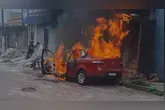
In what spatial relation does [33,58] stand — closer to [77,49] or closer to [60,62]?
[60,62]

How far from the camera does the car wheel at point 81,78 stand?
760 centimetres

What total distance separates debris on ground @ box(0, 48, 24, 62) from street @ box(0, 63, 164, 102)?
0.39 ft

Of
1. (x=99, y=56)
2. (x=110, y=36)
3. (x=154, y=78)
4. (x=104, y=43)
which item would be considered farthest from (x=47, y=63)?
(x=154, y=78)

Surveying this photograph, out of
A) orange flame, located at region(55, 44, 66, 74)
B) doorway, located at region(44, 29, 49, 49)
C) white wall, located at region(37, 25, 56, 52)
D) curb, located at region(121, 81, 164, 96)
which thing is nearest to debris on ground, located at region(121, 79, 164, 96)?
curb, located at region(121, 81, 164, 96)

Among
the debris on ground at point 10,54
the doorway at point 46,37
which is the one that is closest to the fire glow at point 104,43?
the doorway at point 46,37

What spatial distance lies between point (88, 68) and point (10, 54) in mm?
1497

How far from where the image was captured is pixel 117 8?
742 centimetres

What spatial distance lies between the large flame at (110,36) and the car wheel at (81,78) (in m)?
0.42

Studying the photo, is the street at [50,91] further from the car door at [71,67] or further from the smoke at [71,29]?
the smoke at [71,29]

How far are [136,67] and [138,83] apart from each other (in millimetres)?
314

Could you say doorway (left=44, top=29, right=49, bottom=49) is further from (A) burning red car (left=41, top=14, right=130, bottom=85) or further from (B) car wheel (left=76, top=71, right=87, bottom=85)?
(B) car wheel (left=76, top=71, right=87, bottom=85)

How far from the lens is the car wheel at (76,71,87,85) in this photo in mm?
7596

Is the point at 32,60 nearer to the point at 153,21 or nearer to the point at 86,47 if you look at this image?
the point at 86,47

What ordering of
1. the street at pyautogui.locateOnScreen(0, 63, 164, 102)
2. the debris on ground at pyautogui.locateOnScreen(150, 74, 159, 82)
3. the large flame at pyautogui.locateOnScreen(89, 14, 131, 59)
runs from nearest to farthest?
the street at pyautogui.locateOnScreen(0, 63, 164, 102)
the large flame at pyautogui.locateOnScreen(89, 14, 131, 59)
the debris on ground at pyautogui.locateOnScreen(150, 74, 159, 82)
